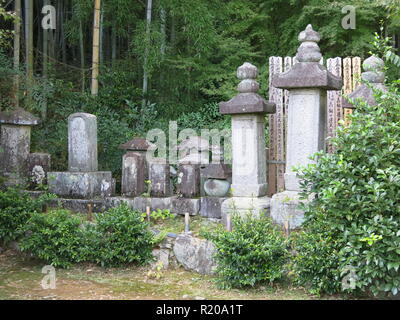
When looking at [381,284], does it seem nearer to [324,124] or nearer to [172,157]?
[324,124]

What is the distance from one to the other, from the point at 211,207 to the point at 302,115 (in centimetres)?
162

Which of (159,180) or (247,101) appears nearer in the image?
(247,101)

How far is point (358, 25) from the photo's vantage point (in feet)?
31.3

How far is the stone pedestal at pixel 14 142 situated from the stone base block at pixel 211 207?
3.02 m

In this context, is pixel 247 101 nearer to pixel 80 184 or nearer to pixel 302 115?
pixel 302 115

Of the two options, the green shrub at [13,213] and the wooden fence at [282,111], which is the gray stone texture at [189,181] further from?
the green shrub at [13,213]

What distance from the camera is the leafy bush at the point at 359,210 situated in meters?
3.82

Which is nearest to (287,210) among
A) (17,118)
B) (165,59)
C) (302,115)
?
(302,115)

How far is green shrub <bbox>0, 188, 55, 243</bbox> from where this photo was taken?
227 inches

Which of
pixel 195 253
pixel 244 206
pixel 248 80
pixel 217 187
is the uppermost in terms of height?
pixel 248 80

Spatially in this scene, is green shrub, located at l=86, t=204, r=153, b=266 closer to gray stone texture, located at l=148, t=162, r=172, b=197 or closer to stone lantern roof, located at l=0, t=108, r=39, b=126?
gray stone texture, located at l=148, t=162, r=172, b=197

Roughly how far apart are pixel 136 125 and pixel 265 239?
561 centimetres

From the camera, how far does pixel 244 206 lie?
5703mm

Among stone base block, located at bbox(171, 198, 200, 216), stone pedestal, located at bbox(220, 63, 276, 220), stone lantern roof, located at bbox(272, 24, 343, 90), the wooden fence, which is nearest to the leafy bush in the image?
stone lantern roof, located at bbox(272, 24, 343, 90)
